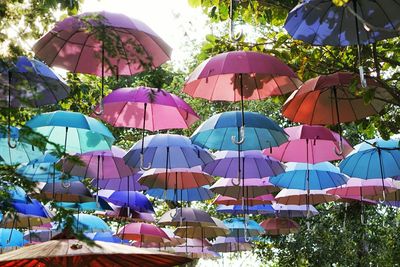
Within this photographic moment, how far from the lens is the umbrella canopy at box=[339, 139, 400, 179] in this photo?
27.5 ft

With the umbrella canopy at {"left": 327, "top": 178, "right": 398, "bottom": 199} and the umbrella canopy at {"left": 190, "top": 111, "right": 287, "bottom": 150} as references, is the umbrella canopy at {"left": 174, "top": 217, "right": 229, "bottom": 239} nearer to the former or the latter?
the umbrella canopy at {"left": 327, "top": 178, "right": 398, "bottom": 199}

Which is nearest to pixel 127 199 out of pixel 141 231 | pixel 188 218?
pixel 141 231

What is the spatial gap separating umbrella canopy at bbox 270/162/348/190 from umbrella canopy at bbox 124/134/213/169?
5.57 ft

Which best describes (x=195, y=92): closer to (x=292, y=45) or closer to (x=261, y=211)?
(x=292, y=45)

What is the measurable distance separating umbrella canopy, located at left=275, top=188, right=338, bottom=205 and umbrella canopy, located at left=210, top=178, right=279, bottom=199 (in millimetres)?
191

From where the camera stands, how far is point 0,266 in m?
5.05

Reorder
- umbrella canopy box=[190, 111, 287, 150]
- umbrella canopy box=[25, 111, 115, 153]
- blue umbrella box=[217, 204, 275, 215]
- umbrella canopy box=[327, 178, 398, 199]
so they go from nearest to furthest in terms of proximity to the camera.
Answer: umbrella canopy box=[25, 111, 115, 153] → umbrella canopy box=[190, 111, 287, 150] → umbrella canopy box=[327, 178, 398, 199] → blue umbrella box=[217, 204, 275, 215]

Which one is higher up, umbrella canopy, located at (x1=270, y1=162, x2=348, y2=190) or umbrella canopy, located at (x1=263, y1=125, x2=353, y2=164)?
umbrella canopy, located at (x1=263, y1=125, x2=353, y2=164)

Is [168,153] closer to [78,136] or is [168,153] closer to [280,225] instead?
[78,136]

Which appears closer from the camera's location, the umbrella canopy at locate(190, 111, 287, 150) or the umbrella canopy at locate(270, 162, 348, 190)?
the umbrella canopy at locate(190, 111, 287, 150)

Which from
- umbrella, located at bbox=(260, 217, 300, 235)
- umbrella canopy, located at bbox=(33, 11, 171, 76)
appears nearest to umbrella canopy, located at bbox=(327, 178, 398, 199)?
A: umbrella, located at bbox=(260, 217, 300, 235)

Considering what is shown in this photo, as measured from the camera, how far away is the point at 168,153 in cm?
871

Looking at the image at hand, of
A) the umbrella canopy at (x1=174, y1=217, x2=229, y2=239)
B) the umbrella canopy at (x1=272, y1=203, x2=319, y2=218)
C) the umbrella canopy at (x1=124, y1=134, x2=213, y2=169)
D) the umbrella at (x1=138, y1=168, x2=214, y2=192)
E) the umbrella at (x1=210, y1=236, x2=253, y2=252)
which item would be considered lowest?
the umbrella at (x1=210, y1=236, x2=253, y2=252)

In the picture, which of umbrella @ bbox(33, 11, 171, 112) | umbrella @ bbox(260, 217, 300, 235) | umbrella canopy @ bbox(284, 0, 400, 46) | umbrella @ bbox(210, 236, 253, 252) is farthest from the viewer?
umbrella @ bbox(210, 236, 253, 252)
